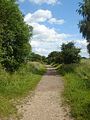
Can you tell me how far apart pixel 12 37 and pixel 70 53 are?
29.6 metres

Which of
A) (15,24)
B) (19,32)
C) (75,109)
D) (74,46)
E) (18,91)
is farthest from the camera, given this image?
(74,46)

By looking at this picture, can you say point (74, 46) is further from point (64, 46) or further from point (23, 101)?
point (23, 101)

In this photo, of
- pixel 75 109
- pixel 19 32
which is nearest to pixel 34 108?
pixel 75 109

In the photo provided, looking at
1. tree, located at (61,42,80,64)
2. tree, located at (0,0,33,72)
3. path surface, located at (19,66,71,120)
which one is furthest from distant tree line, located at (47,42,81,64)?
path surface, located at (19,66,71,120)

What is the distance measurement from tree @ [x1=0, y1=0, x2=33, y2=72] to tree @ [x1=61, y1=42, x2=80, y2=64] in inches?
965

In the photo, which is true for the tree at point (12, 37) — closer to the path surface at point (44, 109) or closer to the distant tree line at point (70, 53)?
the path surface at point (44, 109)

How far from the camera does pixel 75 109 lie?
14.2 metres

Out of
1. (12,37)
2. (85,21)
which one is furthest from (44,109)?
(85,21)

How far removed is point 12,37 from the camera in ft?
84.2

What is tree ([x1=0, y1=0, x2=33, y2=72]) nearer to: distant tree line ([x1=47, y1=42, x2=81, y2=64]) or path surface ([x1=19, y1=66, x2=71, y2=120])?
path surface ([x1=19, y1=66, x2=71, y2=120])

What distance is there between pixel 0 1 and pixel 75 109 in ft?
31.1

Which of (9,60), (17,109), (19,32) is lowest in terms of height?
(17,109)

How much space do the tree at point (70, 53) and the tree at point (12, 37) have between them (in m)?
24.5

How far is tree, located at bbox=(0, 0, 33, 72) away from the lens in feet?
73.5
